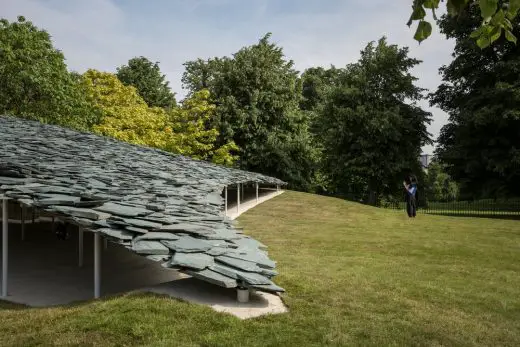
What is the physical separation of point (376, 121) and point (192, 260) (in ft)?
88.1

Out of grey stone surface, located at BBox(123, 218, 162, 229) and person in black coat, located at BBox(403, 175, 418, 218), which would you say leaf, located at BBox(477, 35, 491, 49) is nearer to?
grey stone surface, located at BBox(123, 218, 162, 229)

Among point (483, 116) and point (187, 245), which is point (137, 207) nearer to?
point (187, 245)

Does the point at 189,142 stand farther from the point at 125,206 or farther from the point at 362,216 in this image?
the point at 125,206

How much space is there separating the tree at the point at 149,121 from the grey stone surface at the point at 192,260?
23.6m

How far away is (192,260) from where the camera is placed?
6.45 m

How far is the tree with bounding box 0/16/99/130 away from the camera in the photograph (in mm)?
24188

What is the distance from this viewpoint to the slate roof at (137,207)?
6535 mm

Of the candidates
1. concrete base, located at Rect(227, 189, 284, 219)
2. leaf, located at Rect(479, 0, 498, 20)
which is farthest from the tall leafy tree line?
leaf, located at Rect(479, 0, 498, 20)

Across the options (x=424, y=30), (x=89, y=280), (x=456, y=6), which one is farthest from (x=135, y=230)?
(x=456, y=6)

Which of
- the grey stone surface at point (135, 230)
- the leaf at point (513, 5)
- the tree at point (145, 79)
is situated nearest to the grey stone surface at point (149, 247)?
the grey stone surface at point (135, 230)

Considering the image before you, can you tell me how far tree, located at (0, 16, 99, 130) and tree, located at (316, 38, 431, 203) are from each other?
60.7 ft

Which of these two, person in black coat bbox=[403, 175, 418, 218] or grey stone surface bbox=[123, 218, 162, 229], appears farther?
person in black coat bbox=[403, 175, 418, 218]

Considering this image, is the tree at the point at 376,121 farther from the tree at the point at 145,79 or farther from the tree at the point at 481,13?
the tree at the point at 481,13

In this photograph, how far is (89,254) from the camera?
460 inches
